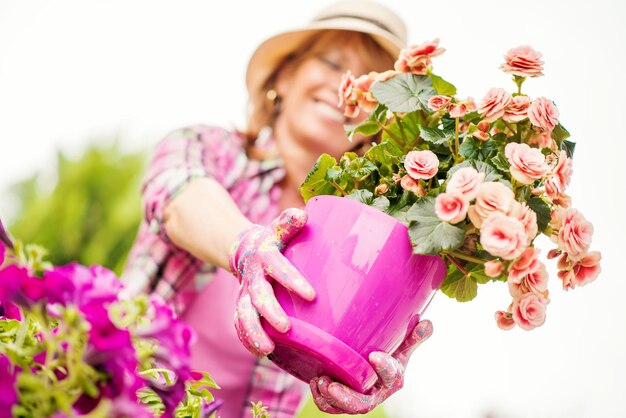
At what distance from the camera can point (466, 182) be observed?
2.42ft

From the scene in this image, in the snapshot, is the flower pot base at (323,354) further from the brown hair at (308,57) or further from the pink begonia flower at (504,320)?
the brown hair at (308,57)

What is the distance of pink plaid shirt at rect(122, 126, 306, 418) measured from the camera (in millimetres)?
1467

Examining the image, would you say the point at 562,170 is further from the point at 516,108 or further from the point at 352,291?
the point at 352,291

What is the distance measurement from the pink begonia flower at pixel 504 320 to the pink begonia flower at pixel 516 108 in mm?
273

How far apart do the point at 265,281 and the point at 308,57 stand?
99cm

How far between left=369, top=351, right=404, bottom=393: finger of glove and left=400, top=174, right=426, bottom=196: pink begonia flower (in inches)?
8.6

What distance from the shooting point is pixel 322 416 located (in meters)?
4.87

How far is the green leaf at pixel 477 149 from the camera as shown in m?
0.84

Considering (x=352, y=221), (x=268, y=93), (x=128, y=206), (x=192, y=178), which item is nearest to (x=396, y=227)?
(x=352, y=221)

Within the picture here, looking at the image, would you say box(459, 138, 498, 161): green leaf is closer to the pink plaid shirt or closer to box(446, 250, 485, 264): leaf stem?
box(446, 250, 485, 264): leaf stem

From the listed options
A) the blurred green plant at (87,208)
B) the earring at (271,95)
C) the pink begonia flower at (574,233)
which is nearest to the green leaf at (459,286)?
the pink begonia flower at (574,233)

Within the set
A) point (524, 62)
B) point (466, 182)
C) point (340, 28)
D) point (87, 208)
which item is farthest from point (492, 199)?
point (87, 208)

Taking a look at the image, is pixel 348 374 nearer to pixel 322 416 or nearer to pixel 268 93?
pixel 268 93

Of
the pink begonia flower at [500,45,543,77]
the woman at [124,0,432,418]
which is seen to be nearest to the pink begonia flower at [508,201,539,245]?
the pink begonia flower at [500,45,543,77]
